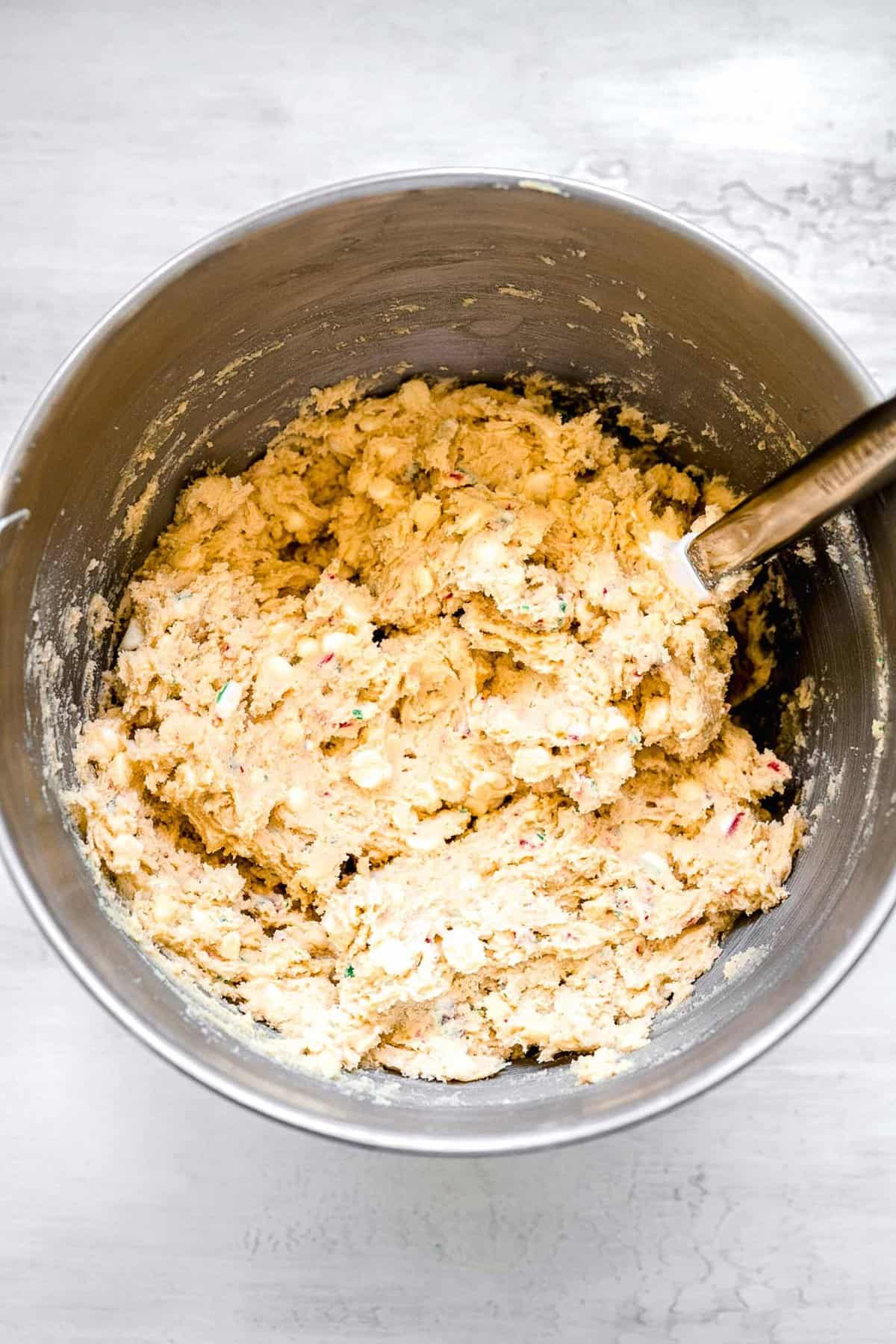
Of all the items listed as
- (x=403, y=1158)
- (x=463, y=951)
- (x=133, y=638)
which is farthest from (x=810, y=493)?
(x=403, y=1158)

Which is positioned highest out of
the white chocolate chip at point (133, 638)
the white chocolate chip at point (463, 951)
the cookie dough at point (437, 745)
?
the white chocolate chip at point (133, 638)

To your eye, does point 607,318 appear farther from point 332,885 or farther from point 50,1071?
point 50,1071

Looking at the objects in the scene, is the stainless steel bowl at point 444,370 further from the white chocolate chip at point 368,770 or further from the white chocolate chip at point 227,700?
the white chocolate chip at point 368,770

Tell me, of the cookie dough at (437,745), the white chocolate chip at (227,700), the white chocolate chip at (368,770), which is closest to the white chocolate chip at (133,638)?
the cookie dough at (437,745)

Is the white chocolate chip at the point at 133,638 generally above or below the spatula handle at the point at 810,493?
above

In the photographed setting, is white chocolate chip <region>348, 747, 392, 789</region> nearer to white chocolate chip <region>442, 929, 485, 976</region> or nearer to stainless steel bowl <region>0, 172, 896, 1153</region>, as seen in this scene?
white chocolate chip <region>442, 929, 485, 976</region>

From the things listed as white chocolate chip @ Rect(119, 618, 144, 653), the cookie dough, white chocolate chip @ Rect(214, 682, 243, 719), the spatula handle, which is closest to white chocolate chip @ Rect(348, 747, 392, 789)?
the cookie dough

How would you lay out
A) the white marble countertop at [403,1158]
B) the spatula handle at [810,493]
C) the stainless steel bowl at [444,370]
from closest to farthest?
the spatula handle at [810,493]
the stainless steel bowl at [444,370]
the white marble countertop at [403,1158]

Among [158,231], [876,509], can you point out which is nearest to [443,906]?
[876,509]
